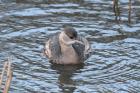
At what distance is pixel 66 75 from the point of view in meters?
13.6

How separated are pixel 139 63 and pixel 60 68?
166 centimetres

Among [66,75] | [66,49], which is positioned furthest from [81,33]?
[66,75]

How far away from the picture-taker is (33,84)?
12.6 m

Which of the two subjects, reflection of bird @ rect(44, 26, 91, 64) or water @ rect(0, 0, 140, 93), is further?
reflection of bird @ rect(44, 26, 91, 64)

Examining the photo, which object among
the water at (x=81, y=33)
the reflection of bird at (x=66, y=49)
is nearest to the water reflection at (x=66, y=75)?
the water at (x=81, y=33)

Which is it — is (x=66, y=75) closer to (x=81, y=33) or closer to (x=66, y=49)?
(x=66, y=49)

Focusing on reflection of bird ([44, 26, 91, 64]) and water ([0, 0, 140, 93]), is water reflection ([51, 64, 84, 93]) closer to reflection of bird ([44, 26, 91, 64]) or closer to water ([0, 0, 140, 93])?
water ([0, 0, 140, 93])

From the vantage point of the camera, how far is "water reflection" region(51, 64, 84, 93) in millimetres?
12695

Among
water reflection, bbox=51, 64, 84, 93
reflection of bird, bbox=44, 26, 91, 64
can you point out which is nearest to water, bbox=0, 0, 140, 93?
water reflection, bbox=51, 64, 84, 93

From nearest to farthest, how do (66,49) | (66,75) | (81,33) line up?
(66,75) → (66,49) → (81,33)

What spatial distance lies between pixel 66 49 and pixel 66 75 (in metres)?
1.15

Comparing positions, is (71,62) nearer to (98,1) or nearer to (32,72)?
(32,72)

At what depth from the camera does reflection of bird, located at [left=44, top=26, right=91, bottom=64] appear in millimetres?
14383

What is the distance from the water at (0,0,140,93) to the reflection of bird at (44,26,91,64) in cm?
18
